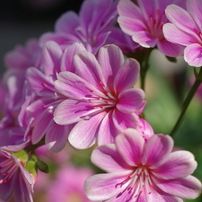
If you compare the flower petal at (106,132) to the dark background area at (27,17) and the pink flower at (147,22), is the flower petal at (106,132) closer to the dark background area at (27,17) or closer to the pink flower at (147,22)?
the pink flower at (147,22)

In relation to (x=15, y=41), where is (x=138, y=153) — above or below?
above

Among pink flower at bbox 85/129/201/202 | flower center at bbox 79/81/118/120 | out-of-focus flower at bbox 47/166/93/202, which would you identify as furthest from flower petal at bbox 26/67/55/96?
out-of-focus flower at bbox 47/166/93/202

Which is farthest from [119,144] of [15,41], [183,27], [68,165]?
[15,41]

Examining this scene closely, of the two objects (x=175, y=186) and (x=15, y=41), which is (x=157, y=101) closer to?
(x=175, y=186)

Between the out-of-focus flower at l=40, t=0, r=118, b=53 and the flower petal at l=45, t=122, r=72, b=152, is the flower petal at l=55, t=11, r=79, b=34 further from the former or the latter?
the flower petal at l=45, t=122, r=72, b=152

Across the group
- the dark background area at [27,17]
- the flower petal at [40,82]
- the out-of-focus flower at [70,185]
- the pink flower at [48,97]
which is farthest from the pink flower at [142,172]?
→ the dark background area at [27,17]

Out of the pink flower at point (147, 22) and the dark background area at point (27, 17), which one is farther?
the dark background area at point (27, 17)

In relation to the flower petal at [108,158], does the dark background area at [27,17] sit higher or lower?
lower
